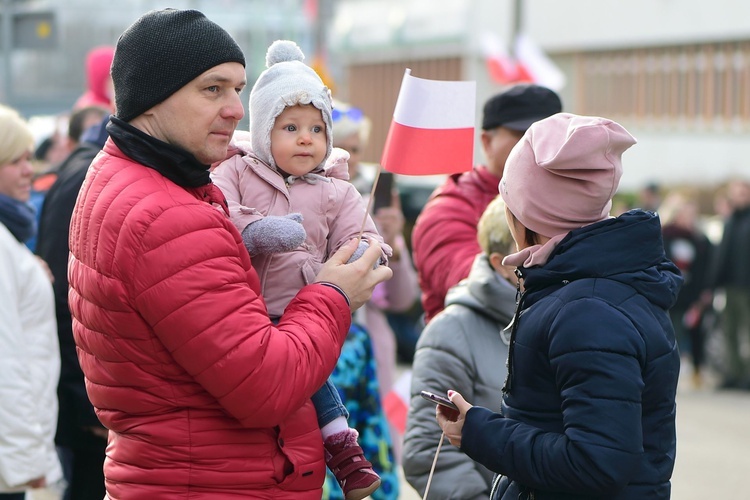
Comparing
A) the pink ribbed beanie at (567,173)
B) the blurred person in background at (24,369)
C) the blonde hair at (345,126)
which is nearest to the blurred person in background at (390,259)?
the blonde hair at (345,126)

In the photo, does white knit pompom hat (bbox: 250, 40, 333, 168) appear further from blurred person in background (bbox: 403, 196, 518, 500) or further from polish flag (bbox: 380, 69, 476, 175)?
blurred person in background (bbox: 403, 196, 518, 500)

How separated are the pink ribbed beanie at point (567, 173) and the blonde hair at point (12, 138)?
2.61 m

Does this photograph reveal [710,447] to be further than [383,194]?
Yes

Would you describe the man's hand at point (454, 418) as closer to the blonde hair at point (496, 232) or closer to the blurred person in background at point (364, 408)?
the blonde hair at point (496, 232)

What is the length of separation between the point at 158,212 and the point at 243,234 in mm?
398

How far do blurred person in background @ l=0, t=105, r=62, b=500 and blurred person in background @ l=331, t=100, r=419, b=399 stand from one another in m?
1.62

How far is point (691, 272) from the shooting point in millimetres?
12523

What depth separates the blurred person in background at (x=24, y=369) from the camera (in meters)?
4.12

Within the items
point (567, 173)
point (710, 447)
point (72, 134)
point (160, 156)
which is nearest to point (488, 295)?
point (567, 173)

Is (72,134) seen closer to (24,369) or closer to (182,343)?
(24,369)

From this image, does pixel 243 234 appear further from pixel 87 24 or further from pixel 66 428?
pixel 87 24

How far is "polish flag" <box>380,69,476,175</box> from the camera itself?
124 inches

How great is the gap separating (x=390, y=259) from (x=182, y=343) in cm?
328

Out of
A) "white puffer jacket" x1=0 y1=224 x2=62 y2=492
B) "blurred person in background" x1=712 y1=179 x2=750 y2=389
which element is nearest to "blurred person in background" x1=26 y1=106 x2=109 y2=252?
"white puffer jacket" x1=0 y1=224 x2=62 y2=492
